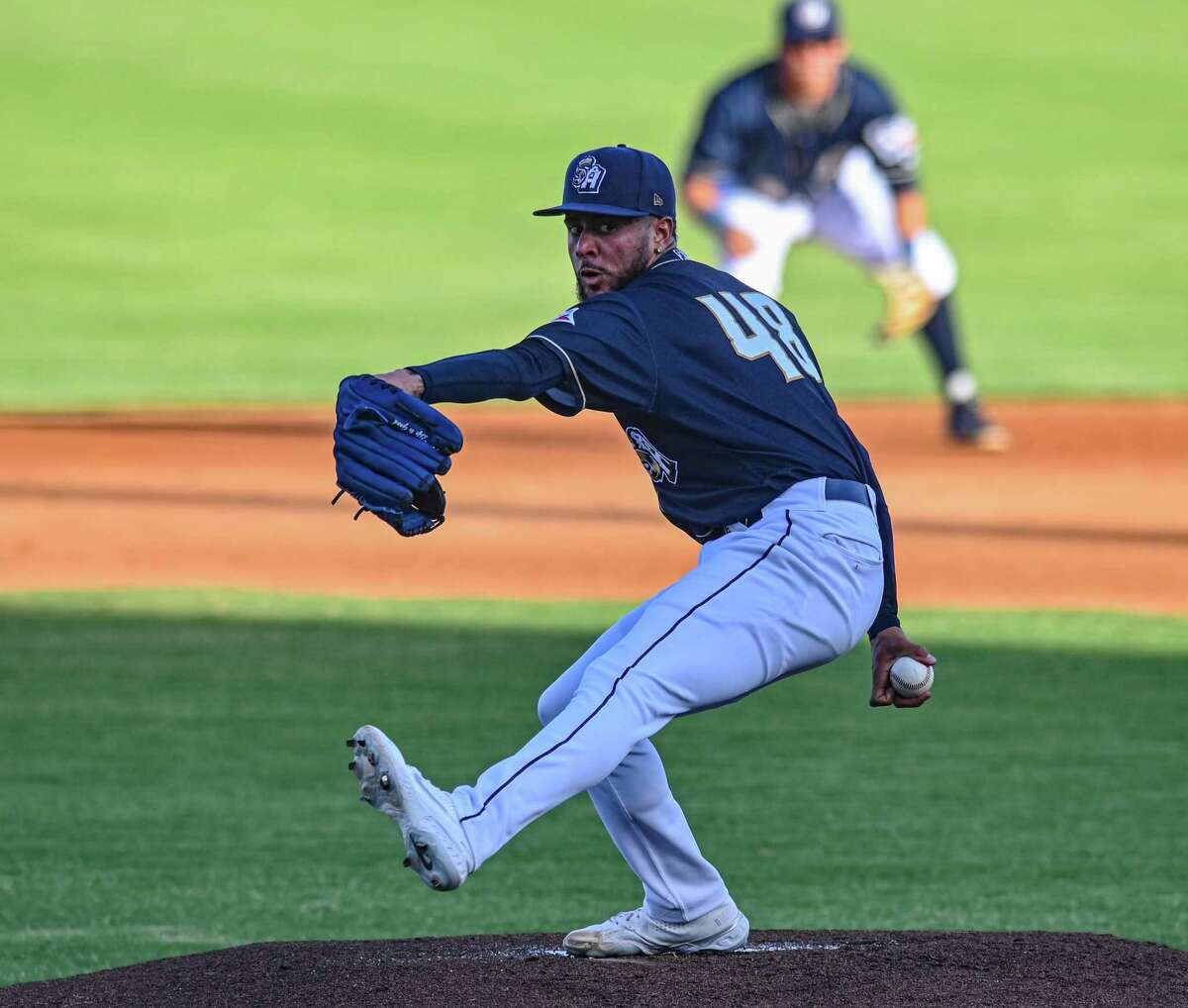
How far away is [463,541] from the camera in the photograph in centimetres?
1176

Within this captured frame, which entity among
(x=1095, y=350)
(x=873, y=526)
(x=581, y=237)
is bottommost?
(x=1095, y=350)

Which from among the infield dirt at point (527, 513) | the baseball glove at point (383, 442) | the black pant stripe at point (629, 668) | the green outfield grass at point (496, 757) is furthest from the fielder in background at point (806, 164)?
the baseball glove at point (383, 442)

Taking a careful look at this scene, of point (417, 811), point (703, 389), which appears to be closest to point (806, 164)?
point (703, 389)

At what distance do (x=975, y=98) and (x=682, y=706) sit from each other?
31.5 metres

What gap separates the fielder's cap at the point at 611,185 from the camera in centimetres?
429

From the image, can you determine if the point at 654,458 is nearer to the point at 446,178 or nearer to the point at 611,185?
the point at 611,185

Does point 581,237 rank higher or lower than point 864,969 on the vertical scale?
higher

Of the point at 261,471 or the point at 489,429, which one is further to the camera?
the point at 489,429

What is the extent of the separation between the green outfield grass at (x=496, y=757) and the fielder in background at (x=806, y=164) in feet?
10.7

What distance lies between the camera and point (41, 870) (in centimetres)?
604

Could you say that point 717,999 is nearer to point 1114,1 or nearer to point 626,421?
point 626,421

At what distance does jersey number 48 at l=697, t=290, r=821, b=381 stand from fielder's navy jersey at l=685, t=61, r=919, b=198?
8260 millimetres

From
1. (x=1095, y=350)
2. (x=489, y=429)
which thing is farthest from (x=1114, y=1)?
(x=489, y=429)

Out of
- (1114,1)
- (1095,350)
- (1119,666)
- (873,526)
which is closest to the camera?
(873,526)
